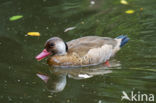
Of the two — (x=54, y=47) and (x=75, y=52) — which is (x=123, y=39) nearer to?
(x=75, y=52)

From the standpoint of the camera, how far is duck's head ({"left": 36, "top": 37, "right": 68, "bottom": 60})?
9.50 m

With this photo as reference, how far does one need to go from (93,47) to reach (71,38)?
1.21 metres

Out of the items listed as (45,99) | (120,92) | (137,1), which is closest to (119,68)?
(120,92)

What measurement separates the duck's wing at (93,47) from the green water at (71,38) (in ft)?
1.02

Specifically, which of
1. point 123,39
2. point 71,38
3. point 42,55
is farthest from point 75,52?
point 123,39

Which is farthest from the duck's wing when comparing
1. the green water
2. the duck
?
the green water

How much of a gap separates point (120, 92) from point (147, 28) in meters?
3.70

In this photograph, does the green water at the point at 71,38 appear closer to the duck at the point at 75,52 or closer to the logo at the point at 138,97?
the logo at the point at 138,97

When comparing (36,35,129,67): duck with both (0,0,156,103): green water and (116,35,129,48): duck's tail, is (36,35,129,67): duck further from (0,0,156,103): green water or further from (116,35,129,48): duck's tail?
(116,35,129,48): duck's tail

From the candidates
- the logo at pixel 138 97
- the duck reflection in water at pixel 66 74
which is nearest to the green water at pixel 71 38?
the duck reflection in water at pixel 66 74

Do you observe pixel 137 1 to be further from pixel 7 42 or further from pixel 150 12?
pixel 7 42

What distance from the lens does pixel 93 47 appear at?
32.0 feet

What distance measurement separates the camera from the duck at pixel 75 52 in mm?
9555

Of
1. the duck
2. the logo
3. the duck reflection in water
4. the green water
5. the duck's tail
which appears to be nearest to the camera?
the logo
